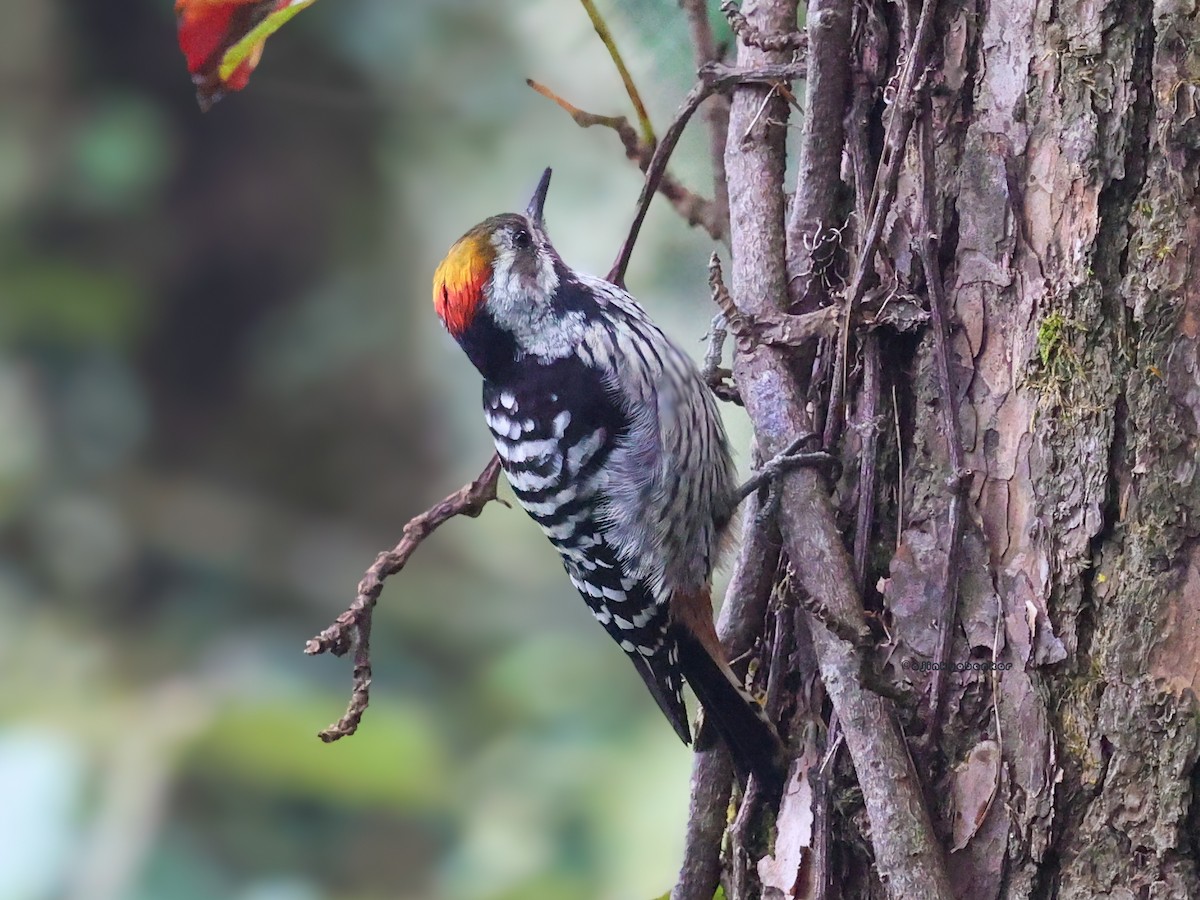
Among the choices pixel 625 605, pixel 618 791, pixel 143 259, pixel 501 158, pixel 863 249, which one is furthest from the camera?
pixel 143 259

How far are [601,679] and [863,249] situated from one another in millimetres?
2320

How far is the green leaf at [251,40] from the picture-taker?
160 centimetres

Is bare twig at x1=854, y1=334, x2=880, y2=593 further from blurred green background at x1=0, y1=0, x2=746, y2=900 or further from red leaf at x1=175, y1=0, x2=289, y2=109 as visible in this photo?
blurred green background at x1=0, y1=0, x2=746, y2=900

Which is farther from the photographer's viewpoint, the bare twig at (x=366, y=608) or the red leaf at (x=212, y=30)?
the red leaf at (x=212, y=30)

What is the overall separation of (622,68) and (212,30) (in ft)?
2.25

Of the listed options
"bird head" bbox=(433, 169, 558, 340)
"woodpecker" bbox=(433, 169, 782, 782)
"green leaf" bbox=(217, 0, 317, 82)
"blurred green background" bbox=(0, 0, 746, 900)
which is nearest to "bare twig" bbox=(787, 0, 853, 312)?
"woodpecker" bbox=(433, 169, 782, 782)

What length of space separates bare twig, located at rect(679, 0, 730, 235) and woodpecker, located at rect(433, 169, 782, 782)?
276 mm

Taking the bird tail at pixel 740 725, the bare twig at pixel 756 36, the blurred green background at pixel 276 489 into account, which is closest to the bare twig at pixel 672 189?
the bare twig at pixel 756 36

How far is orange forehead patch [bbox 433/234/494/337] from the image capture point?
1934mm

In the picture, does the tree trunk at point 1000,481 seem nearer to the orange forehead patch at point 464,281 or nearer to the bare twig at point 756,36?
the bare twig at point 756,36

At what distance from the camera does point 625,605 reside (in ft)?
5.95

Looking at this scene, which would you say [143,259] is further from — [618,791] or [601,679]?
[618,791]

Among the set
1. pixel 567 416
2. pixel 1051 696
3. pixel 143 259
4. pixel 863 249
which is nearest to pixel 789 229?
pixel 863 249

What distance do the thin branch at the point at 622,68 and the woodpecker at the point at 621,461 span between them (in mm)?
316
